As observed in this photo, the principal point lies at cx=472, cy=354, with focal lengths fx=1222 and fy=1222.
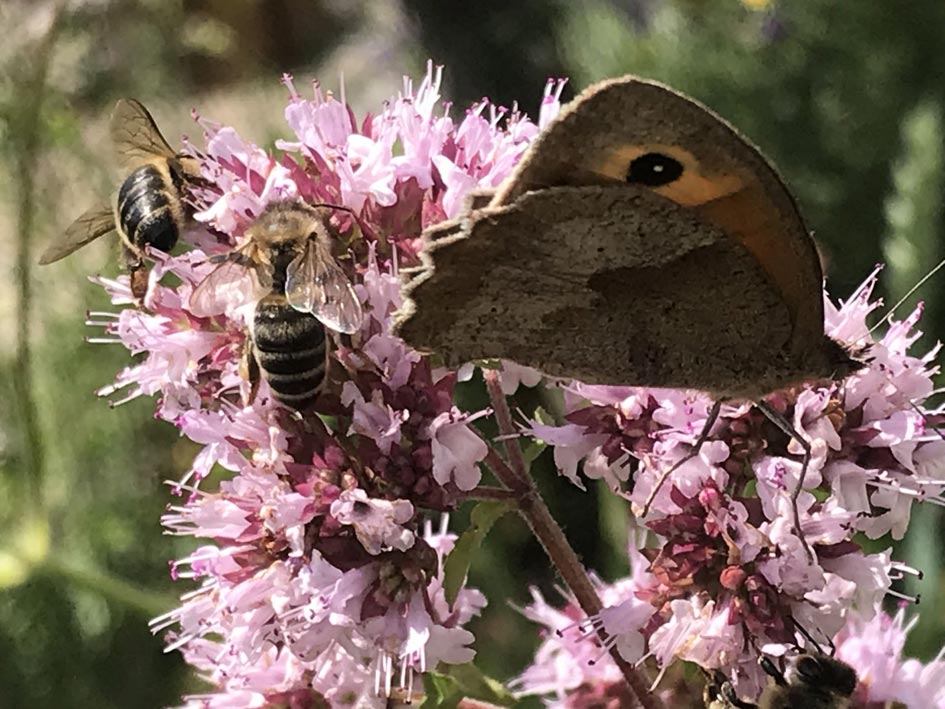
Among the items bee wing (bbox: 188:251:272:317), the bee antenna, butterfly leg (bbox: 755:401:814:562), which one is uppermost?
the bee antenna

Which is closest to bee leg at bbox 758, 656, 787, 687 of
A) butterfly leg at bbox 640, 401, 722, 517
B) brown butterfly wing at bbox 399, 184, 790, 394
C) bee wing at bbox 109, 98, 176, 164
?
butterfly leg at bbox 640, 401, 722, 517

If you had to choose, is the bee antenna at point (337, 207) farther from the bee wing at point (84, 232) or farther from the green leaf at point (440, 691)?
the green leaf at point (440, 691)

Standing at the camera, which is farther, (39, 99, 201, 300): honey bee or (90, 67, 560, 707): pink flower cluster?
(39, 99, 201, 300): honey bee

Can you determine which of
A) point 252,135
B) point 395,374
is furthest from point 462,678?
point 252,135

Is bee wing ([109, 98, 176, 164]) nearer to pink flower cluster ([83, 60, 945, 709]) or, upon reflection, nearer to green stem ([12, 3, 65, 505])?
pink flower cluster ([83, 60, 945, 709])

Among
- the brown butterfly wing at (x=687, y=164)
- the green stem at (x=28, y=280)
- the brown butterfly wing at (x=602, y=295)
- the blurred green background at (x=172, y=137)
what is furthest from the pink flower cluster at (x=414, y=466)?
the blurred green background at (x=172, y=137)

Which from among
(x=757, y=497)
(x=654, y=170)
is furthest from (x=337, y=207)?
(x=757, y=497)

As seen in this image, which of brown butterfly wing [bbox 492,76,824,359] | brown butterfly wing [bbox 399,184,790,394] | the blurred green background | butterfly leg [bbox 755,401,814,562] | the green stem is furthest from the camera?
the blurred green background

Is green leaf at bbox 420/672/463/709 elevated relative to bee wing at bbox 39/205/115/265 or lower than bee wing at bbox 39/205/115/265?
lower
